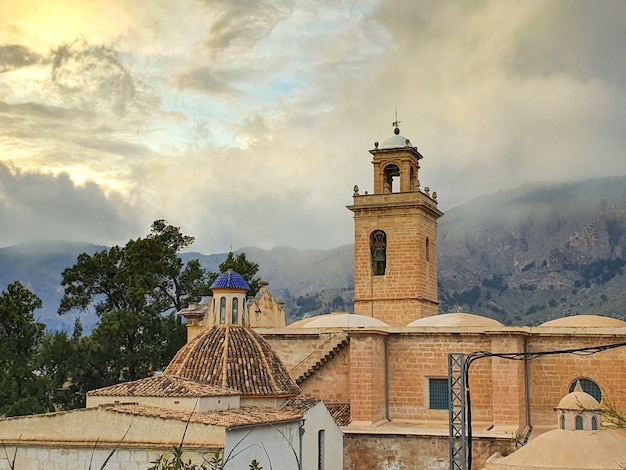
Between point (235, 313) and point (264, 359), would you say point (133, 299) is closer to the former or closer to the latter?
point (235, 313)

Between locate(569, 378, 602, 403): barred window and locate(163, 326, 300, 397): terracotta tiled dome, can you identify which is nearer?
locate(163, 326, 300, 397): terracotta tiled dome

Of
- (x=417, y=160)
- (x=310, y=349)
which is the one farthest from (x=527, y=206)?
(x=310, y=349)

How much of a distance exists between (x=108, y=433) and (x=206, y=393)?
248 centimetres

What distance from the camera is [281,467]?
21.1 metres

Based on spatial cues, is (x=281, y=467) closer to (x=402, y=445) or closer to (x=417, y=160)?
(x=402, y=445)

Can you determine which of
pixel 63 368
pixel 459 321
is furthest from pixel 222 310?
pixel 63 368

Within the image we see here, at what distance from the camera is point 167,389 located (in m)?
21.5

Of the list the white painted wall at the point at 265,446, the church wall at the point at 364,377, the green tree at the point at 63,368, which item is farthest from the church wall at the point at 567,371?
the green tree at the point at 63,368

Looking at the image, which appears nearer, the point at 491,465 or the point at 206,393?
the point at 206,393

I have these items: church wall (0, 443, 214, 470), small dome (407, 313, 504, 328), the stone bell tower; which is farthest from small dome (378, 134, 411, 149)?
church wall (0, 443, 214, 470)

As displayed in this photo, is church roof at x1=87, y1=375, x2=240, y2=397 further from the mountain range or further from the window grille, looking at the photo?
the mountain range

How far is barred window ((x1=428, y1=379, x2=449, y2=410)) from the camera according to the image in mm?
28250

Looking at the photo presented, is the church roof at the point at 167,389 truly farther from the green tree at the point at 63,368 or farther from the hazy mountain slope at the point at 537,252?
the hazy mountain slope at the point at 537,252

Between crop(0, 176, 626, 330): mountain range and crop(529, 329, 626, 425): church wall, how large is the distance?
73.3 metres
